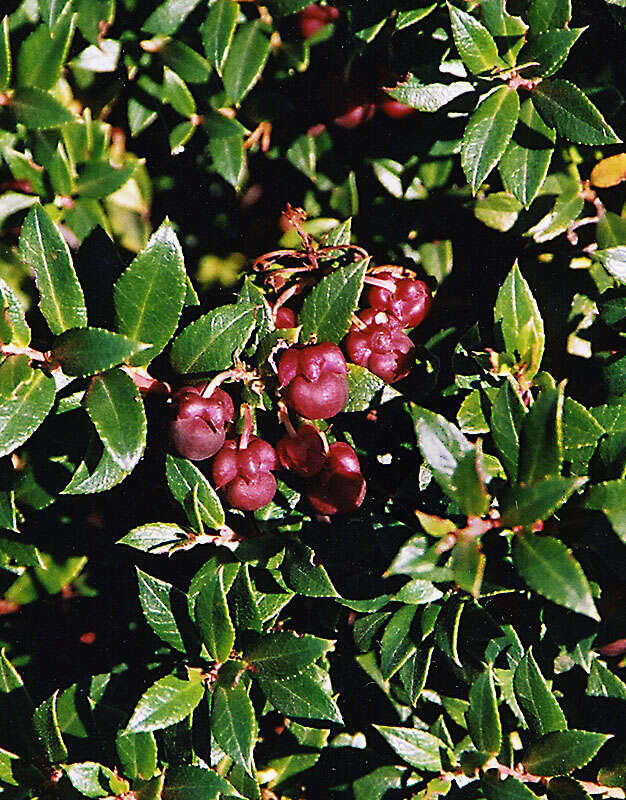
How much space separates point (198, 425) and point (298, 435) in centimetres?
17

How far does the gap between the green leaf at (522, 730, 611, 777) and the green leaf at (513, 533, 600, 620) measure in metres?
0.31

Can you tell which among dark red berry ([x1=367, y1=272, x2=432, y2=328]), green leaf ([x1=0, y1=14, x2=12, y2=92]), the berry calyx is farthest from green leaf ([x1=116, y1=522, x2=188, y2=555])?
green leaf ([x1=0, y1=14, x2=12, y2=92])

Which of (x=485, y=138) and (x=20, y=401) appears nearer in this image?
(x=20, y=401)

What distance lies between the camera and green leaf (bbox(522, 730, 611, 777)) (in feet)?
3.52

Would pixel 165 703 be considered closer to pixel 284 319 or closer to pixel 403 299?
pixel 284 319

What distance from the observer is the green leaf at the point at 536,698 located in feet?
3.65

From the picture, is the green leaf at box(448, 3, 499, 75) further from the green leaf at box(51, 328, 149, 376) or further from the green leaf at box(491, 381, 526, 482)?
the green leaf at box(51, 328, 149, 376)

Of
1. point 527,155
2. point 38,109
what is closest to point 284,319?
point 527,155

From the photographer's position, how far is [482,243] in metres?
1.53

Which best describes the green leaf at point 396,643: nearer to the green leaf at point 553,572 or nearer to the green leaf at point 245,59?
the green leaf at point 553,572

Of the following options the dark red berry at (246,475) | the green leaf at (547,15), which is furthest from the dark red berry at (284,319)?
the green leaf at (547,15)

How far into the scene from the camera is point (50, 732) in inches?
47.3

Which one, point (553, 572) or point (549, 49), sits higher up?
point (549, 49)

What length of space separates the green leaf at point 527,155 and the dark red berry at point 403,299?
0.71ft
